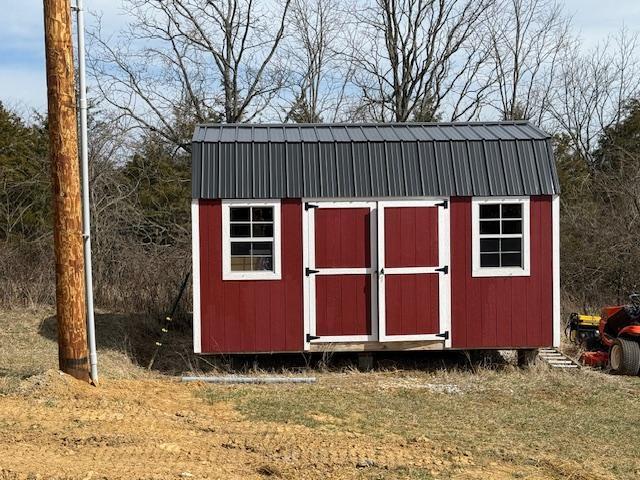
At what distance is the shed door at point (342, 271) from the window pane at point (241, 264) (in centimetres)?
83

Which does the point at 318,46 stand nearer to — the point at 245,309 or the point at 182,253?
the point at 182,253

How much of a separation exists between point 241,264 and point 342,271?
1423 millimetres

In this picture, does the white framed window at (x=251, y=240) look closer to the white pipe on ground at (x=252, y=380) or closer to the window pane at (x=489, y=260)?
the white pipe on ground at (x=252, y=380)

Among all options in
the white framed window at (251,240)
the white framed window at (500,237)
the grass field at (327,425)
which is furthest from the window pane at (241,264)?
the white framed window at (500,237)

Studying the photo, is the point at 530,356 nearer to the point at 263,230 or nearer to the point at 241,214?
the point at 263,230

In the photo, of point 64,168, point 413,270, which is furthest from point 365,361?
point 64,168

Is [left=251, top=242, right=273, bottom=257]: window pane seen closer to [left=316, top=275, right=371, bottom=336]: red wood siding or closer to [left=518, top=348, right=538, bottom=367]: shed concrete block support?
[left=316, top=275, right=371, bottom=336]: red wood siding

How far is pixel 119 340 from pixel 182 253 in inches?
218

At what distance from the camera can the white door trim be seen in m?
10.8

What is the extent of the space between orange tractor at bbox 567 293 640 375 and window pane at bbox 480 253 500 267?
224 centimetres

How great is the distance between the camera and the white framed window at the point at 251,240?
10664 millimetres

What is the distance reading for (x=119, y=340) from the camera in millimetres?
12797

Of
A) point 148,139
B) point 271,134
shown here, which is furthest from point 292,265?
point 148,139

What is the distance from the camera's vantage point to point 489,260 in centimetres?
1096
